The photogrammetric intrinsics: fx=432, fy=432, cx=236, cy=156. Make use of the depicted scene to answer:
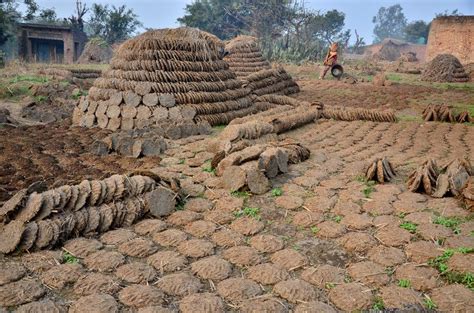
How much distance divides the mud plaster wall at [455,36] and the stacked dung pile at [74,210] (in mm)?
21591

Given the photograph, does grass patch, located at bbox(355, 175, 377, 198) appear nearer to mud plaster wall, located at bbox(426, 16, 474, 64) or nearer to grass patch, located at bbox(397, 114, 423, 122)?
grass patch, located at bbox(397, 114, 423, 122)

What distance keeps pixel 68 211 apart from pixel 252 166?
5.46 ft

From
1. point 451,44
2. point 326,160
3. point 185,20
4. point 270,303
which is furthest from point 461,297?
point 185,20

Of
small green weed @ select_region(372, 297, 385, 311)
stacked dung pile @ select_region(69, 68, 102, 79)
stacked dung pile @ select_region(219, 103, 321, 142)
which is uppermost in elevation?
stacked dung pile @ select_region(69, 68, 102, 79)

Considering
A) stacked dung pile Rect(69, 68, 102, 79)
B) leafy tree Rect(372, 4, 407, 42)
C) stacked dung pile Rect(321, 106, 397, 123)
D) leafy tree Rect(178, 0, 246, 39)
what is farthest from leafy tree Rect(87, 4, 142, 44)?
leafy tree Rect(372, 4, 407, 42)

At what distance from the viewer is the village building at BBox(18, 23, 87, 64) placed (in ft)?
82.0

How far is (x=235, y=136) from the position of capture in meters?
5.13

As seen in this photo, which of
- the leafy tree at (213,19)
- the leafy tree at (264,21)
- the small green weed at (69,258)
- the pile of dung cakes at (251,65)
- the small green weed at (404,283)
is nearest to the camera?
the small green weed at (404,283)

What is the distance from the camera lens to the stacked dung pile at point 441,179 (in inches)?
144

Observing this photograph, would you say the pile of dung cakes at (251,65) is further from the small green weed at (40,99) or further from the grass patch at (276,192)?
the grass patch at (276,192)

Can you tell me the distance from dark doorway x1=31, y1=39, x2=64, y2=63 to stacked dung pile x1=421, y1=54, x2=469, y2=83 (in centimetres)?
2057

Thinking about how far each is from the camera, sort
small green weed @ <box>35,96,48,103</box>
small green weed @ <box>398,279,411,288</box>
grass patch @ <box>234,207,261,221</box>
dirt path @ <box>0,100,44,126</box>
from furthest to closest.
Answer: small green weed @ <box>35,96,48,103</box>
dirt path @ <box>0,100,44,126</box>
grass patch @ <box>234,207,261,221</box>
small green weed @ <box>398,279,411,288</box>

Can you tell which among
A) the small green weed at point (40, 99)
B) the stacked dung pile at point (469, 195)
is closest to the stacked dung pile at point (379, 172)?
the stacked dung pile at point (469, 195)

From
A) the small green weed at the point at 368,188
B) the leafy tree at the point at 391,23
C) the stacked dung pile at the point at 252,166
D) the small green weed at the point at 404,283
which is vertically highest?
the leafy tree at the point at 391,23
